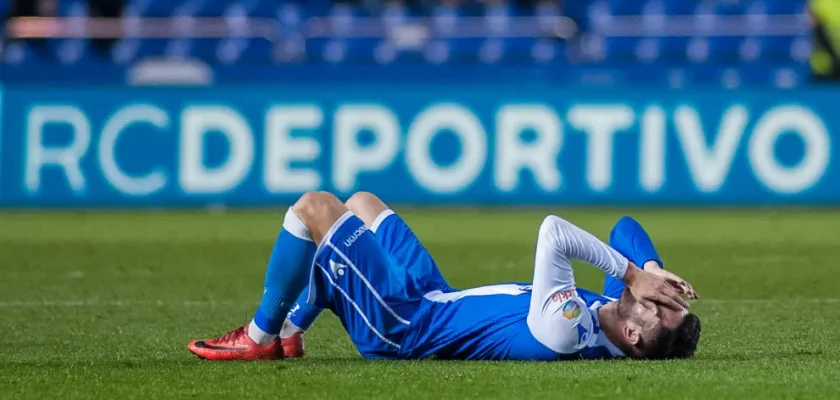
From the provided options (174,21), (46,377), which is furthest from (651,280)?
(174,21)

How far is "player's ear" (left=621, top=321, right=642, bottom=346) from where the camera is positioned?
566cm

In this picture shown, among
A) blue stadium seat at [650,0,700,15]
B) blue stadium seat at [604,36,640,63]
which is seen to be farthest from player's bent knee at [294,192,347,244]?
blue stadium seat at [650,0,700,15]

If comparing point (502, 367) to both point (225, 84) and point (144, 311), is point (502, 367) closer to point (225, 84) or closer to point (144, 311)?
point (144, 311)

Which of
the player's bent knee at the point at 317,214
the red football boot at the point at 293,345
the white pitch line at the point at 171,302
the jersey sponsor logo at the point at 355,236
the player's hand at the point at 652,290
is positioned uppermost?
the player's bent knee at the point at 317,214

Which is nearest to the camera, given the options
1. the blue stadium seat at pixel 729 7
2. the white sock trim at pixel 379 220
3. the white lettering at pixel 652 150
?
the white sock trim at pixel 379 220

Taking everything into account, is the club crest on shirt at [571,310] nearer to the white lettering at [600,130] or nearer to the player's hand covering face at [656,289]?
the player's hand covering face at [656,289]

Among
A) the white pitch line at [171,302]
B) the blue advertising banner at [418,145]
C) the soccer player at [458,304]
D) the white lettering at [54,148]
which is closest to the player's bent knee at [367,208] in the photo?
the soccer player at [458,304]

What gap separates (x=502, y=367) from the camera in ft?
18.7

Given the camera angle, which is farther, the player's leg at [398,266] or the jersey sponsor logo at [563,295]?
the player's leg at [398,266]

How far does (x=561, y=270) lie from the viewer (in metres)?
5.57

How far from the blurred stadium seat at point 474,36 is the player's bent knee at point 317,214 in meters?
11.1

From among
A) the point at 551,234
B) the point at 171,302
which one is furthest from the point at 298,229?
the point at 171,302

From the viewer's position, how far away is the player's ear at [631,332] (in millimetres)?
5660

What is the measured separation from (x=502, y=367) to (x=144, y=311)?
298 cm
